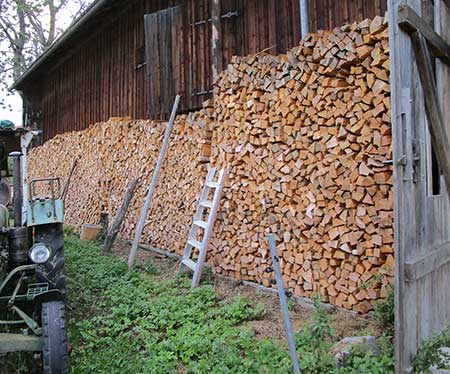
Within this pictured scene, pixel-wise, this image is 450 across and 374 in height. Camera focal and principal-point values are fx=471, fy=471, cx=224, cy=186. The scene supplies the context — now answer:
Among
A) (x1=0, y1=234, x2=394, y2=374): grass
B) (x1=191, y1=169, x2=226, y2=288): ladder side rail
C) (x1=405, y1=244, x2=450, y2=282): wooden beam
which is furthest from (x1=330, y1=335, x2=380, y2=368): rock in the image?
(x1=191, y1=169, x2=226, y2=288): ladder side rail

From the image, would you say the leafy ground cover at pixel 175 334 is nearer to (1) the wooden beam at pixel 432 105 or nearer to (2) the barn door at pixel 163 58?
(1) the wooden beam at pixel 432 105

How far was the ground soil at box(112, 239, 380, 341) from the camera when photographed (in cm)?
454

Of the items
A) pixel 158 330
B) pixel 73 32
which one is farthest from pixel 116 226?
pixel 73 32

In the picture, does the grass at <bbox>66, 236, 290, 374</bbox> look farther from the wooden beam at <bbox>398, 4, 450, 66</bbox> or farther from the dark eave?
the dark eave

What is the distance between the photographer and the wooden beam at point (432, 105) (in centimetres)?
395

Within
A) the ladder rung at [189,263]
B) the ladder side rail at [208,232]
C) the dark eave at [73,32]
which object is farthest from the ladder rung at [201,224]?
the dark eave at [73,32]

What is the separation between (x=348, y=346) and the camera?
3961mm

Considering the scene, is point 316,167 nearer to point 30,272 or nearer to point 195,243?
Answer: point 195,243

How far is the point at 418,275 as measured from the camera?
3.81m

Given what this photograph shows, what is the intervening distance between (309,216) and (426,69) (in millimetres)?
2039

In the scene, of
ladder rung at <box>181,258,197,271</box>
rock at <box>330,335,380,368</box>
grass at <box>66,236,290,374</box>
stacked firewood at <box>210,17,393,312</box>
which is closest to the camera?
rock at <box>330,335,380,368</box>

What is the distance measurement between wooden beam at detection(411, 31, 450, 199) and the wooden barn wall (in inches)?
61.3

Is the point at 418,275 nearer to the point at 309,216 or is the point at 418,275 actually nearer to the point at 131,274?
the point at 309,216

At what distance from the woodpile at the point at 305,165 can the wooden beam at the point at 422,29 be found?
0.46 m
